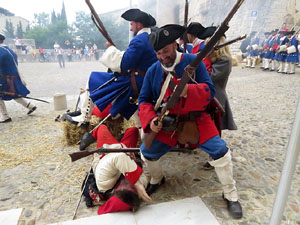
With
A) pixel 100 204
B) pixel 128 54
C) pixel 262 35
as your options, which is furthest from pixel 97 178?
pixel 262 35

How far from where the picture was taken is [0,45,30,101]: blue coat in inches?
194

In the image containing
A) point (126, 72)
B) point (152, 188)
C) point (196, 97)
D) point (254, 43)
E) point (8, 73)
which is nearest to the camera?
point (196, 97)

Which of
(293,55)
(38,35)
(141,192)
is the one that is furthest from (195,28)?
(293,55)

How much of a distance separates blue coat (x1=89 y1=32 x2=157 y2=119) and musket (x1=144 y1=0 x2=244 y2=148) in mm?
1220

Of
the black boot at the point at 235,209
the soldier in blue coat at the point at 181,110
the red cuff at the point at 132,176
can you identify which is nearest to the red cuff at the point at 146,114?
the soldier in blue coat at the point at 181,110

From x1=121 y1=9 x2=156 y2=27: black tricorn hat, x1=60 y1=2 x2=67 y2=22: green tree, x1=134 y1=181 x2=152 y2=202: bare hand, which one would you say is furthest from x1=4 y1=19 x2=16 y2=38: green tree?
x1=134 y1=181 x2=152 y2=202: bare hand

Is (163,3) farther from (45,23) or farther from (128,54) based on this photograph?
(128,54)

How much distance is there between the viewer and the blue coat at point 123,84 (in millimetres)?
2912

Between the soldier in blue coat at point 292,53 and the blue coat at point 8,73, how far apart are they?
10922 mm

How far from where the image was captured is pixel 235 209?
6.85 feet

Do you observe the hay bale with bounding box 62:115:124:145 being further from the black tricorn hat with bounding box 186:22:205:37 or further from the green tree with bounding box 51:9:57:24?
the green tree with bounding box 51:9:57:24

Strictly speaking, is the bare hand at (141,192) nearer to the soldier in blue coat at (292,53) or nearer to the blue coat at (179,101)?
the blue coat at (179,101)

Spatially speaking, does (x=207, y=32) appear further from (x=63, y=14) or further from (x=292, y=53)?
(x=292, y=53)

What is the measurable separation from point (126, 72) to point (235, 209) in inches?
86.0
